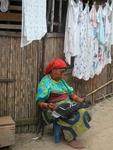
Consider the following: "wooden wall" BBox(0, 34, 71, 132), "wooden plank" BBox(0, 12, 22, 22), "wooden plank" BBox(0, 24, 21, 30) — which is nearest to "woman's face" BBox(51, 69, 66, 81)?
"wooden wall" BBox(0, 34, 71, 132)

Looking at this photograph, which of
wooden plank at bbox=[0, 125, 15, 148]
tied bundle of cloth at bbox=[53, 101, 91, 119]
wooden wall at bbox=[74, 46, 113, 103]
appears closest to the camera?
wooden plank at bbox=[0, 125, 15, 148]

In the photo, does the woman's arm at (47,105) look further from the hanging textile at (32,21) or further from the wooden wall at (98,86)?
the wooden wall at (98,86)

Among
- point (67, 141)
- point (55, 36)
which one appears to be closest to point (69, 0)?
point (55, 36)

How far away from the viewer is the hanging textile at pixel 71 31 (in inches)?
267

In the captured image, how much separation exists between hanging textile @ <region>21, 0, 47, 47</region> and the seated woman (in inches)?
22.4

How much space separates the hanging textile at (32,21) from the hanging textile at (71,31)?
0.88 meters

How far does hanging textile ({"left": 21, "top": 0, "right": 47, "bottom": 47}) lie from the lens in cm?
565

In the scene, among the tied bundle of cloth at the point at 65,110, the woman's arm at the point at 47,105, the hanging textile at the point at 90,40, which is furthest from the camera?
the hanging textile at the point at 90,40

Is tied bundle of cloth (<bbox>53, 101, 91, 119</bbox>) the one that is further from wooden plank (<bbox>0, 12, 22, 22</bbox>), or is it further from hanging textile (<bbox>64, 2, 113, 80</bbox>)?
wooden plank (<bbox>0, 12, 22, 22</bbox>)

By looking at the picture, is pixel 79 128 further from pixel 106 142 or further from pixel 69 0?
pixel 69 0

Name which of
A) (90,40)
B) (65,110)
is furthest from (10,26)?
(90,40)

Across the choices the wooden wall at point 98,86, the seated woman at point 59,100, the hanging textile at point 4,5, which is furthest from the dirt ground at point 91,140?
the hanging textile at point 4,5

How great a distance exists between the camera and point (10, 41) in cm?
605

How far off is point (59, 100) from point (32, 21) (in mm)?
1333
